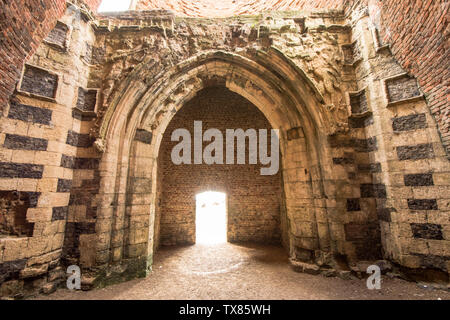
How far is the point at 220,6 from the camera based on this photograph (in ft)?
23.5

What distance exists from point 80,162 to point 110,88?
57.9 inches

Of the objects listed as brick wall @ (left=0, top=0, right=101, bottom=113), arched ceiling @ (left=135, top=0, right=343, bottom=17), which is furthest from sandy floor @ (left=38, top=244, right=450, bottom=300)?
arched ceiling @ (left=135, top=0, right=343, bottom=17)

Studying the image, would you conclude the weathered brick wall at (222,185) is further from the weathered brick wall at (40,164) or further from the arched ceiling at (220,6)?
the weathered brick wall at (40,164)

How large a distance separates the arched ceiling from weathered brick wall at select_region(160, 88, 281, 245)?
2630 mm

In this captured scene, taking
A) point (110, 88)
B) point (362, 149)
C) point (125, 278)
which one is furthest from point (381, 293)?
point (110, 88)

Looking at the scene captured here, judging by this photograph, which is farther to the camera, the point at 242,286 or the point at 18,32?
the point at 242,286

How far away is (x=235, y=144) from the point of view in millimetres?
7641

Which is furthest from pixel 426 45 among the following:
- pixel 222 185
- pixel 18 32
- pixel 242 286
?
pixel 222 185

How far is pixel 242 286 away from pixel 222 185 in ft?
14.2

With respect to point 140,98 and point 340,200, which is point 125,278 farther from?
point 340,200

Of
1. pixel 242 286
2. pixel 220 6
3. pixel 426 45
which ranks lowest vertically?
pixel 242 286

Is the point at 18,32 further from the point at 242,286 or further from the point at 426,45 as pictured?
the point at 426,45

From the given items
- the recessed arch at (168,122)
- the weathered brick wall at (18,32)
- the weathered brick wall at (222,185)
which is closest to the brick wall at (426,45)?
the recessed arch at (168,122)

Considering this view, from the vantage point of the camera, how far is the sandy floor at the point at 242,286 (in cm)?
278
